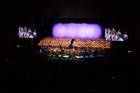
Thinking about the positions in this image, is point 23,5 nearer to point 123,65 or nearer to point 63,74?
point 63,74

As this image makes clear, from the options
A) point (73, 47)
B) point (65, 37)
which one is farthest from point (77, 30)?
point (73, 47)

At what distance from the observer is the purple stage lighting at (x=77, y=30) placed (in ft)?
15.0

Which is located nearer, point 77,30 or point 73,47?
point 73,47

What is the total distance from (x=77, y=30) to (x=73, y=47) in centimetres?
41

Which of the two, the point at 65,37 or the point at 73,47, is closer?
the point at 73,47

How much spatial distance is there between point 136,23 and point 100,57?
933mm

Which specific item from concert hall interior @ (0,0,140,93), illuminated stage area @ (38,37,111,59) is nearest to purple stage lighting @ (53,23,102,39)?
concert hall interior @ (0,0,140,93)

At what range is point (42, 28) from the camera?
4562 millimetres

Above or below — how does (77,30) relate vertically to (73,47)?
above

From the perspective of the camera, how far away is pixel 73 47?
4328 millimetres

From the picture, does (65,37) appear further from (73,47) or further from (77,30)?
(73,47)

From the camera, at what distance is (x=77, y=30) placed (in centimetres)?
463

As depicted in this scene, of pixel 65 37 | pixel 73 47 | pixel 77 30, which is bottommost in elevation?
pixel 73 47

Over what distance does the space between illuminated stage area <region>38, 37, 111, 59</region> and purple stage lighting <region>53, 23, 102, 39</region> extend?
11cm
